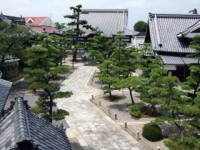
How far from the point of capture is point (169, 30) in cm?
2955

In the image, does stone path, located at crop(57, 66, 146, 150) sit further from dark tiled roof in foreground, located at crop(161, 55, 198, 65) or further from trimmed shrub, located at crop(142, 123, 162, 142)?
dark tiled roof in foreground, located at crop(161, 55, 198, 65)

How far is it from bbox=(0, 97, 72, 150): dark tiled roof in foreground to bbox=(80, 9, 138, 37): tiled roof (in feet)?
132

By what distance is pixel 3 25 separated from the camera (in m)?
24.6

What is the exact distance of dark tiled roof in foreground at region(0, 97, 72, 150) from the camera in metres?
4.68

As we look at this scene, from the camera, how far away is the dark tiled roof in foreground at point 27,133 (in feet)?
15.4

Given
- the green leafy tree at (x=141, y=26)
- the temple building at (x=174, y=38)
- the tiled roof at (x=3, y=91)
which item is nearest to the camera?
the tiled roof at (x=3, y=91)

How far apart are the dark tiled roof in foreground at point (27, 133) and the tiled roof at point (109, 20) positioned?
132ft

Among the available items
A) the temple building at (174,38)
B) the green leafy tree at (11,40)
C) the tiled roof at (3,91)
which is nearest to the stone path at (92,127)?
the tiled roof at (3,91)

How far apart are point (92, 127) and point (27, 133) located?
453 inches

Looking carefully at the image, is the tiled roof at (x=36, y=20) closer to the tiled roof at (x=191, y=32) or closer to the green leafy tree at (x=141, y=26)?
the green leafy tree at (x=141, y=26)

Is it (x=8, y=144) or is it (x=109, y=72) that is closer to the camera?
(x=8, y=144)

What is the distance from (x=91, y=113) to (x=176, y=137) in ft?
25.7

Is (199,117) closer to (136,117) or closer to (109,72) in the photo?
(136,117)

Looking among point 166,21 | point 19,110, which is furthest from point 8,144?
point 166,21
